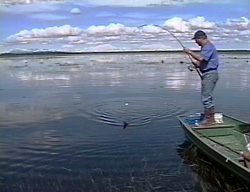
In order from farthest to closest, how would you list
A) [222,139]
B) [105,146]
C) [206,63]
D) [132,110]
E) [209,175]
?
1. [132,110]
2. [105,146]
3. [222,139]
4. [206,63]
5. [209,175]

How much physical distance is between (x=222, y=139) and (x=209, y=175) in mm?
1598

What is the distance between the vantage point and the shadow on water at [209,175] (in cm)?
717

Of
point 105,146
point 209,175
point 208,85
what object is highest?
point 208,85

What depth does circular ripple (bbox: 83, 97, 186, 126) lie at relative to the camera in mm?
12656

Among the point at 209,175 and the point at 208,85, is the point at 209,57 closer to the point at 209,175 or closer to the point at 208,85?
the point at 208,85

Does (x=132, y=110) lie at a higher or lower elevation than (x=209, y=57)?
lower

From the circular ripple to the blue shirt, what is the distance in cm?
382

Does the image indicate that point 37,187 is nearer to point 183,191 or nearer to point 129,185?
point 129,185

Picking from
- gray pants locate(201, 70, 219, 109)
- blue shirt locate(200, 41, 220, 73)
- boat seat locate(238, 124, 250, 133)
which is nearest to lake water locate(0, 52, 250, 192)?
gray pants locate(201, 70, 219, 109)

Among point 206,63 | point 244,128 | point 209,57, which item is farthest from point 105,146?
point 244,128

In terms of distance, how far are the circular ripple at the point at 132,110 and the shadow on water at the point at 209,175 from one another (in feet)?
11.2

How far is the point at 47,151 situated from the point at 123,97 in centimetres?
867

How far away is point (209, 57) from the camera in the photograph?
8914mm

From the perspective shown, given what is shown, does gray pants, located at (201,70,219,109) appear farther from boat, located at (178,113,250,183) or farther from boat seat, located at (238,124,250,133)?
boat seat, located at (238,124,250,133)
